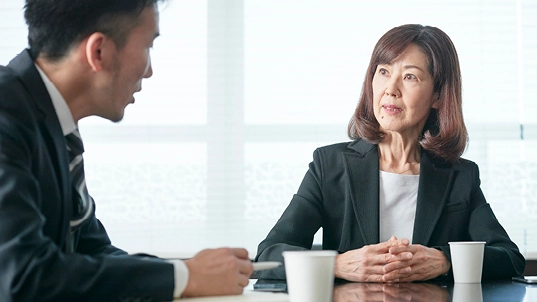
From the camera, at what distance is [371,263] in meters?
1.87

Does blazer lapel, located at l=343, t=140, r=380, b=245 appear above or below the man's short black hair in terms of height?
below

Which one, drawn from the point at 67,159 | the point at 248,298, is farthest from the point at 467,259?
the point at 67,159

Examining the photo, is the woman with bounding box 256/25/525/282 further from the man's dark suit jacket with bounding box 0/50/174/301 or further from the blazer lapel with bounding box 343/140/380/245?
the man's dark suit jacket with bounding box 0/50/174/301

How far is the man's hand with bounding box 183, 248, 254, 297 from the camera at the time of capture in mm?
1210

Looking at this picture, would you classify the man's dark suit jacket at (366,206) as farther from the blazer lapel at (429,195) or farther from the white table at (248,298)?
the white table at (248,298)

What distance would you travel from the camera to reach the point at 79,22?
4.53ft

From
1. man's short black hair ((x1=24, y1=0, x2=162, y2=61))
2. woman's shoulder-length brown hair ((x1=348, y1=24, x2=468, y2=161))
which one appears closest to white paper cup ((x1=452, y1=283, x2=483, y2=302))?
woman's shoulder-length brown hair ((x1=348, y1=24, x2=468, y2=161))

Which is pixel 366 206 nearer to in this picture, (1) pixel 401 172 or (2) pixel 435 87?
(1) pixel 401 172

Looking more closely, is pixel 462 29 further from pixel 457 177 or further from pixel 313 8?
pixel 457 177

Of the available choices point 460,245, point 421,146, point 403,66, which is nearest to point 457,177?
point 421,146

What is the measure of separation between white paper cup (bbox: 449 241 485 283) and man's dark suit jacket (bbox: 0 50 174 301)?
2.71 feet

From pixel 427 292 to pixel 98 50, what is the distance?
3.05ft

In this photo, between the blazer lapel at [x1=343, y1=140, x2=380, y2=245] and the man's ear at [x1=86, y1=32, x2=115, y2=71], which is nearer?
the man's ear at [x1=86, y1=32, x2=115, y2=71]

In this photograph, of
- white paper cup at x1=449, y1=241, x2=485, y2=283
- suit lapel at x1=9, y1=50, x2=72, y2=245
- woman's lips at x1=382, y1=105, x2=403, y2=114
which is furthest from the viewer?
woman's lips at x1=382, y1=105, x2=403, y2=114
